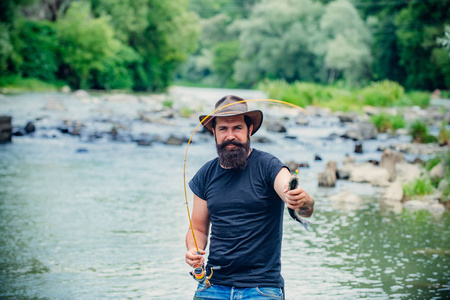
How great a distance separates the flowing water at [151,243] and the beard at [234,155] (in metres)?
2.39

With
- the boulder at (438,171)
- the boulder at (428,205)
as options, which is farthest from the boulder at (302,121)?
the boulder at (428,205)

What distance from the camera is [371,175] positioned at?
12.0 metres

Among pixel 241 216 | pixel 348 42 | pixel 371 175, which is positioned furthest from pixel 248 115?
pixel 348 42

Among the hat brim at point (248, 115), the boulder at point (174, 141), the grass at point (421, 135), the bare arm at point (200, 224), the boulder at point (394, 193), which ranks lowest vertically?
the boulder at point (174, 141)

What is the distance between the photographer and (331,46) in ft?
189

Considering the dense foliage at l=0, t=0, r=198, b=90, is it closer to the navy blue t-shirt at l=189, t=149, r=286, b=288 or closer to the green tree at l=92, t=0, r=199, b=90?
the green tree at l=92, t=0, r=199, b=90

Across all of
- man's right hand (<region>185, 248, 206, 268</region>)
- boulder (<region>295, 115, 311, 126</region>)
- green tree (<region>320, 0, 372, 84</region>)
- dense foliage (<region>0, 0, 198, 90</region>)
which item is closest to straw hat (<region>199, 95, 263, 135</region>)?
man's right hand (<region>185, 248, 206, 268</region>)

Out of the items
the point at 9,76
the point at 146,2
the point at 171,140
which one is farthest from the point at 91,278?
the point at 146,2

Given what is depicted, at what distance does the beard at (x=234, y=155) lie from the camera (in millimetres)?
3418

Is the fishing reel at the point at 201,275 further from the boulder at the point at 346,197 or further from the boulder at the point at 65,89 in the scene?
the boulder at the point at 65,89

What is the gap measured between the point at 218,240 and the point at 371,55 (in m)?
60.5

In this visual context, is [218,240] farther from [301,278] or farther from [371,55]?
[371,55]

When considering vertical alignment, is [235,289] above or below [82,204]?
above

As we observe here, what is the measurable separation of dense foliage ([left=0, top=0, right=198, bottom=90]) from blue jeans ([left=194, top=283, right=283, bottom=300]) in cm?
3620
